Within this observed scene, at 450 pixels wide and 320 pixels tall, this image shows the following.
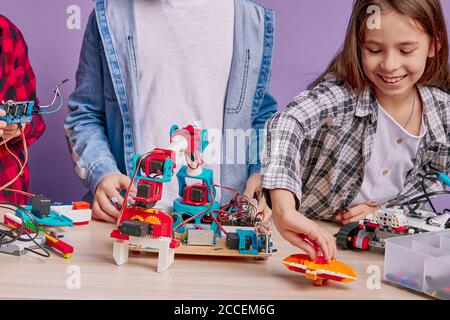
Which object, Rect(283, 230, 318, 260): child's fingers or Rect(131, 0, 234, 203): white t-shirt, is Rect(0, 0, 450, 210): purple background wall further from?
Rect(283, 230, 318, 260): child's fingers

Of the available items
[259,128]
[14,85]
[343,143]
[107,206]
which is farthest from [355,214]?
[14,85]

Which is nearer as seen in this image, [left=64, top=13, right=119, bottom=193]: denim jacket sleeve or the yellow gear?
the yellow gear

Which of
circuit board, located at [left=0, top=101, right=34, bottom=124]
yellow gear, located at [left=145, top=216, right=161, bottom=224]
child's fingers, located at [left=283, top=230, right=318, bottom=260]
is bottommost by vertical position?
child's fingers, located at [left=283, top=230, right=318, bottom=260]

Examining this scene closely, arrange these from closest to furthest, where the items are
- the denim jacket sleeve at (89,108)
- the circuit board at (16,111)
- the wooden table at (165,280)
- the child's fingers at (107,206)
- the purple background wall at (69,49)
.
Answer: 1. the wooden table at (165,280)
2. the circuit board at (16,111)
3. the child's fingers at (107,206)
4. the denim jacket sleeve at (89,108)
5. the purple background wall at (69,49)

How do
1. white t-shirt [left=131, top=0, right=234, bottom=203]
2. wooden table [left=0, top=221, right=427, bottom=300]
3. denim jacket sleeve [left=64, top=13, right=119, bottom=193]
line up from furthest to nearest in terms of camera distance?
1. white t-shirt [left=131, top=0, right=234, bottom=203]
2. denim jacket sleeve [left=64, top=13, right=119, bottom=193]
3. wooden table [left=0, top=221, right=427, bottom=300]

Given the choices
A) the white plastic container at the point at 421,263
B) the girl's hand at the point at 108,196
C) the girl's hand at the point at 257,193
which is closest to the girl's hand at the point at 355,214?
the girl's hand at the point at 257,193

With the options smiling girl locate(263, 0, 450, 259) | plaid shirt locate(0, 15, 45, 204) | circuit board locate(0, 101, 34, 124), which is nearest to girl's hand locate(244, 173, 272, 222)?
smiling girl locate(263, 0, 450, 259)

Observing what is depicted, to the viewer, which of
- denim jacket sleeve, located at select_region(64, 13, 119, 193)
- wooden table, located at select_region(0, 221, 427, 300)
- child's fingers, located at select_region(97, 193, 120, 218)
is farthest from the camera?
denim jacket sleeve, located at select_region(64, 13, 119, 193)

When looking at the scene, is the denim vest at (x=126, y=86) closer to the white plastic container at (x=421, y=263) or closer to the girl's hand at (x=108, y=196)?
the girl's hand at (x=108, y=196)

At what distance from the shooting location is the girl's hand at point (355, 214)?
1.13 m

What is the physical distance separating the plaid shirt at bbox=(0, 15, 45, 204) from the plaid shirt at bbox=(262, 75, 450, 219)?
620 millimetres

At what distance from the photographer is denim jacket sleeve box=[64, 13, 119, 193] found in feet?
3.91

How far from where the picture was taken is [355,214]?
1.14m

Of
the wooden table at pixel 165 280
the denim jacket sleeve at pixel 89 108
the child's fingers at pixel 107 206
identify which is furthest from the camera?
the denim jacket sleeve at pixel 89 108
